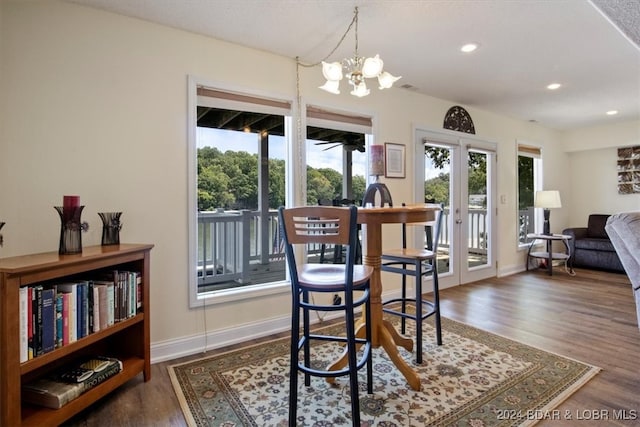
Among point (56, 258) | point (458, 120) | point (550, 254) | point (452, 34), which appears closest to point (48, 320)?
point (56, 258)

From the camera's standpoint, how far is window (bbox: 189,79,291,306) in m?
2.61

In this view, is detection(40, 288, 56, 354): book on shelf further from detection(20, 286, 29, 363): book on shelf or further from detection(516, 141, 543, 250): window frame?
detection(516, 141, 543, 250): window frame

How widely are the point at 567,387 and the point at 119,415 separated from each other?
8.11 ft

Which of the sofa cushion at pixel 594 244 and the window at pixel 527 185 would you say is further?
the window at pixel 527 185

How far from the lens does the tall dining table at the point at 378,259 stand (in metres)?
1.87

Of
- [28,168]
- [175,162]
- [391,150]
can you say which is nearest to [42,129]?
[28,168]

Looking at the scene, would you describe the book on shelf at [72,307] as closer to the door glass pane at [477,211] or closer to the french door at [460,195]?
the french door at [460,195]

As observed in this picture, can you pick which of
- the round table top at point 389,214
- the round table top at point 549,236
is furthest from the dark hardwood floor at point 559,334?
the round table top at point 389,214

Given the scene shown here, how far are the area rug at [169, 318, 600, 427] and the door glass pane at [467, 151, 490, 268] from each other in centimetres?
234

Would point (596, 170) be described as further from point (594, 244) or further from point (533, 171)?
point (594, 244)

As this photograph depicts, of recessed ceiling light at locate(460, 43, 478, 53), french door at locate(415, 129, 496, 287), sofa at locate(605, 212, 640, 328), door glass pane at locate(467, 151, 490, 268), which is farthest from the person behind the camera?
door glass pane at locate(467, 151, 490, 268)

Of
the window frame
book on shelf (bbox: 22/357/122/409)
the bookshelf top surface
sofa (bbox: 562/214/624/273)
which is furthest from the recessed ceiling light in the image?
sofa (bbox: 562/214/624/273)

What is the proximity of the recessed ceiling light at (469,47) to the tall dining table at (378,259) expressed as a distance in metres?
1.56

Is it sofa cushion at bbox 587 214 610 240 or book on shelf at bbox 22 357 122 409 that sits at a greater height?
sofa cushion at bbox 587 214 610 240
